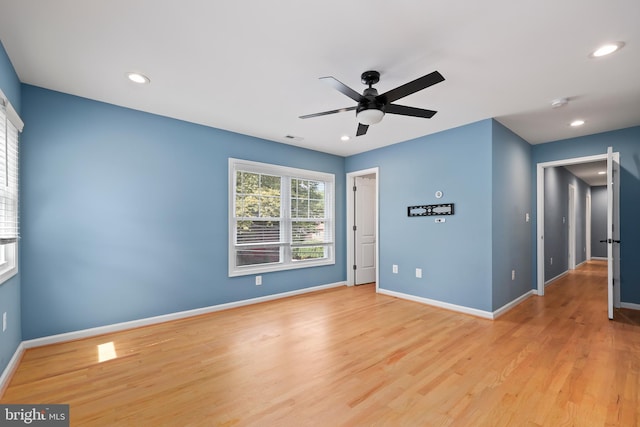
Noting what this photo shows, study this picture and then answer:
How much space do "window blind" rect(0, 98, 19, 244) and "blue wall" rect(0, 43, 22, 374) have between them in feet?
0.84

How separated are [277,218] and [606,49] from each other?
4.11 m

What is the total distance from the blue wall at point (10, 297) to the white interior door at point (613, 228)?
19.8ft

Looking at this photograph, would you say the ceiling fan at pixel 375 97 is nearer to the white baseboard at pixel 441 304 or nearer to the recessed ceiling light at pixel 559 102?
the recessed ceiling light at pixel 559 102

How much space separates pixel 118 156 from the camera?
3344 millimetres

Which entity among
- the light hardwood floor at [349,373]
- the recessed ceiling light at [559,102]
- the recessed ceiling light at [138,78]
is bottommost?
the light hardwood floor at [349,373]

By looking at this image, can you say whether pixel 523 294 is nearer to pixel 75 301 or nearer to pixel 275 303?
pixel 275 303

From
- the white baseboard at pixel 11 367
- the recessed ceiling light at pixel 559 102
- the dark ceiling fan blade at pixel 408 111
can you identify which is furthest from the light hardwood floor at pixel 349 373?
the recessed ceiling light at pixel 559 102

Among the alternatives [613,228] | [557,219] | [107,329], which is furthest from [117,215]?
[557,219]

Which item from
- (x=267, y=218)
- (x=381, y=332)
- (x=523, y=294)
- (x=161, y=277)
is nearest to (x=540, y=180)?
(x=523, y=294)

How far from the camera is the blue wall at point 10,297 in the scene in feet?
7.43

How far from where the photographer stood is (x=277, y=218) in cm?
484

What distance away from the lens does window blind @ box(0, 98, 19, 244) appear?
227cm

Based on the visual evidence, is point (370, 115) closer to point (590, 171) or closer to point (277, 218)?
point (277, 218)

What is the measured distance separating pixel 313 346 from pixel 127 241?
2.42 m
